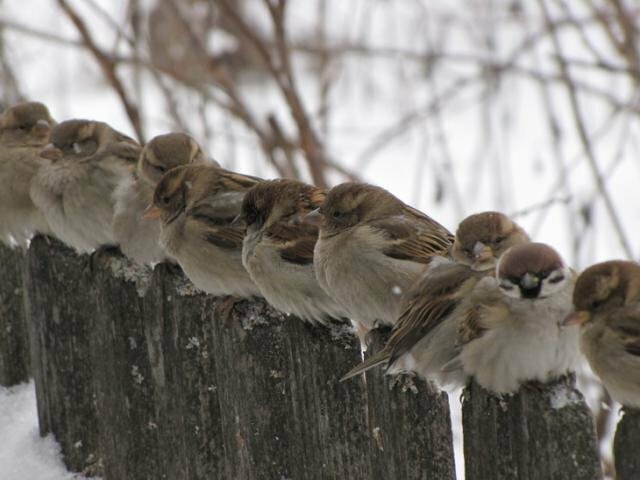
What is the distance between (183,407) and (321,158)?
2373 millimetres

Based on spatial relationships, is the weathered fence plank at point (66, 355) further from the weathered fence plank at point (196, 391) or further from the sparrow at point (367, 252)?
the sparrow at point (367, 252)

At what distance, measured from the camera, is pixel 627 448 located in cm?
195

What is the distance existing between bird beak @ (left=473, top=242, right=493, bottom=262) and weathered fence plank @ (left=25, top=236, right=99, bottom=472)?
4.17ft

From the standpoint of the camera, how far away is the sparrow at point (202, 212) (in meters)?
3.56

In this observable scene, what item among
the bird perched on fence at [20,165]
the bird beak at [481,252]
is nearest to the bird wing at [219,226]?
the bird perched on fence at [20,165]

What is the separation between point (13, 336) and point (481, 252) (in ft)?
6.77

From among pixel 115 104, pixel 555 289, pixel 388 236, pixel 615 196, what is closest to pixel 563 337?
pixel 555 289

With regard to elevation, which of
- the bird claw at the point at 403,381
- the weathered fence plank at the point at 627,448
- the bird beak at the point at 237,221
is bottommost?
the weathered fence plank at the point at 627,448

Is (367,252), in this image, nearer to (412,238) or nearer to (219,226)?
(412,238)

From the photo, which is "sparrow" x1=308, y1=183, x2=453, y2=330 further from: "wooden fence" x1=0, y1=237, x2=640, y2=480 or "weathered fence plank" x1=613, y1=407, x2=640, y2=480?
"weathered fence plank" x1=613, y1=407, x2=640, y2=480

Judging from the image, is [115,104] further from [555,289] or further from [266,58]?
[555,289]

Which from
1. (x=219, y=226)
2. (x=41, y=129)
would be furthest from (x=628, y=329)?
(x=41, y=129)

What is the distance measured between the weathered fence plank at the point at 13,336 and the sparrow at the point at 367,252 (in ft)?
4.52

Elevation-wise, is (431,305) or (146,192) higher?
(146,192)
